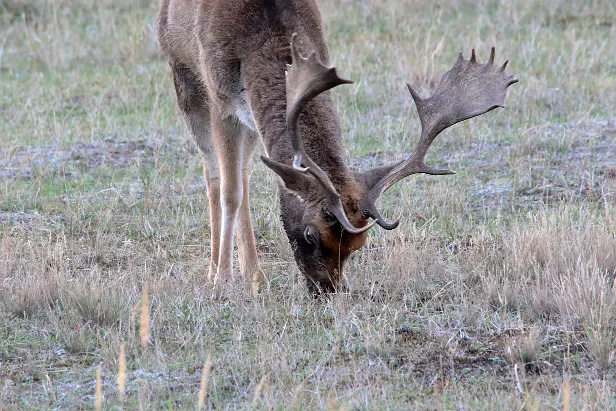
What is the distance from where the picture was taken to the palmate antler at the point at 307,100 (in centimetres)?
562

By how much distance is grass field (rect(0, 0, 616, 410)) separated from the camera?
525cm

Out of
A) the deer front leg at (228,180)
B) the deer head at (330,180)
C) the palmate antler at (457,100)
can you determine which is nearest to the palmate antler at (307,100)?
the deer head at (330,180)

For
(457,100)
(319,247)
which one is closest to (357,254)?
(319,247)

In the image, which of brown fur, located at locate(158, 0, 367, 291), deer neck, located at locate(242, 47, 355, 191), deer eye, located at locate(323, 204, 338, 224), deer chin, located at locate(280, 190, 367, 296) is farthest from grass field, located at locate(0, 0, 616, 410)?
deer neck, located at locate(242, 47, 355, 191)

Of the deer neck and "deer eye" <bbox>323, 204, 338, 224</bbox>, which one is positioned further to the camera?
the deer neck

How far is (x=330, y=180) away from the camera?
5887 millimetres

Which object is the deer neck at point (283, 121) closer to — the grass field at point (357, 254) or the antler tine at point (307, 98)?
the antler tine at point (307, 98)

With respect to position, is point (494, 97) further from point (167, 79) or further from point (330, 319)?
point (167, 79)

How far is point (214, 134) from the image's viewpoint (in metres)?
7.38

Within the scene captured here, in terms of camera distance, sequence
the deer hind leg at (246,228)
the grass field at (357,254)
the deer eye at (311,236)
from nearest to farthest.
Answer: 1. the grass field at (357,254)
2. the deer eye at (311,236)
3. the deer hind leg at (246,228)

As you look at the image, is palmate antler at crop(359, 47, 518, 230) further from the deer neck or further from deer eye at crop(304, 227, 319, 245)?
deer eye at crop(304, 227, 319, 245)

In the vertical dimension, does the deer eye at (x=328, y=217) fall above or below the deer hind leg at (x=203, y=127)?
below

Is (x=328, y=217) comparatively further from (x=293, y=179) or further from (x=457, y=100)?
(x=457, y=100)

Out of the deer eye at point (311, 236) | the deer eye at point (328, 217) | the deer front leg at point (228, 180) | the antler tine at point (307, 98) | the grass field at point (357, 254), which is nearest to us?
the grass field at point (357, 254)
